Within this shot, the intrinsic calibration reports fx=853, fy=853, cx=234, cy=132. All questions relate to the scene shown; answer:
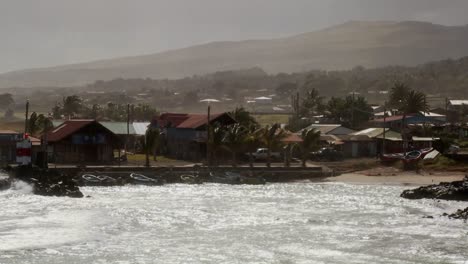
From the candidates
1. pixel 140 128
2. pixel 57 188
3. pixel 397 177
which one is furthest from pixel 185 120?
pixel 57 188

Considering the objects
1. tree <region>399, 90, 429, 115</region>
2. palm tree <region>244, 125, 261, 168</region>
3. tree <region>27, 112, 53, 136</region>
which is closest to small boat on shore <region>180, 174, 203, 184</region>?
palm tree <region>244, 125, 261, 168</region>

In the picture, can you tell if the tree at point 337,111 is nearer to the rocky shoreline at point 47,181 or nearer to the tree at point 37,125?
the tree at point 37,125

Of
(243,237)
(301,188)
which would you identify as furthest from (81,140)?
(243,237)

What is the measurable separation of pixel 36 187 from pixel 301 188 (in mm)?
23387

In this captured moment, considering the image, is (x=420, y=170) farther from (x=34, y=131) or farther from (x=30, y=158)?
(x=34, y=131)

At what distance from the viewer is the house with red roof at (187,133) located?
96.9 metres

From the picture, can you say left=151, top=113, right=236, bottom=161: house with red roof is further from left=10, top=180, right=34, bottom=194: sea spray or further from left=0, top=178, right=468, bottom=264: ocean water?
left=10, top=180, right=34, bottom=194: sea spray

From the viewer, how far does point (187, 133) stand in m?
100

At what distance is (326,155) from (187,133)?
54.1ft

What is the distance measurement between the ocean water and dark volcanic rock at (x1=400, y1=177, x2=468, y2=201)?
6.19 ft

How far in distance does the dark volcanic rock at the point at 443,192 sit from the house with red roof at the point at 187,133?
1257 inches

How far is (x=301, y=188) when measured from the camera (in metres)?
77.1

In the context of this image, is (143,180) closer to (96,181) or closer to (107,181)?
(107,181)

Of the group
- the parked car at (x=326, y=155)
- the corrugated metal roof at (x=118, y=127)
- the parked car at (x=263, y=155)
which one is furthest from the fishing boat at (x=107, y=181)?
the corrugated metal roof at (x=118, y=127)
